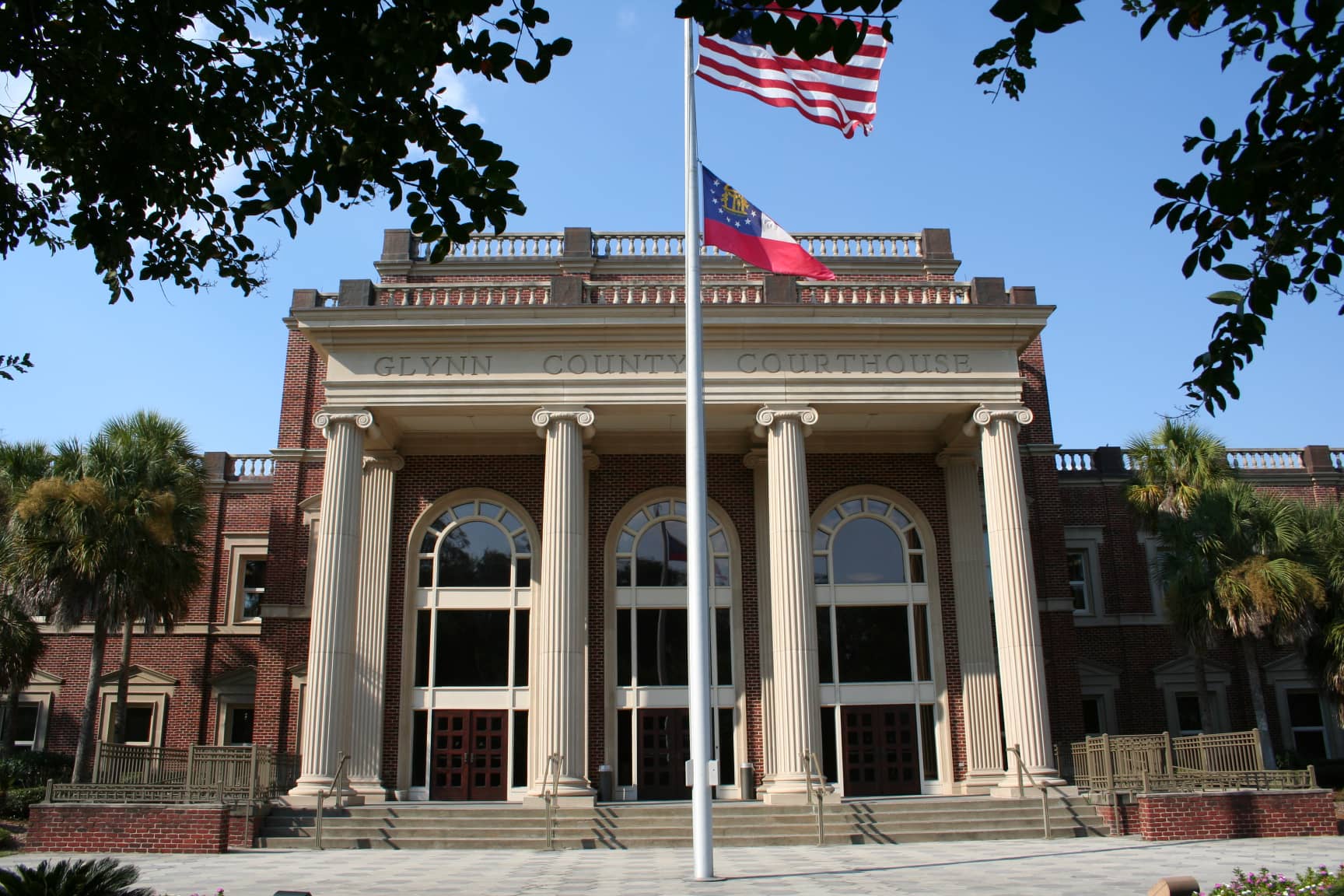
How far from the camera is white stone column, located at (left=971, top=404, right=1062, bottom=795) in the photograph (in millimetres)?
22328

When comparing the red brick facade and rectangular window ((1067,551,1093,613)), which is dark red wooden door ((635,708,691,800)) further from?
rectangular window ((1067,551,1093,613))

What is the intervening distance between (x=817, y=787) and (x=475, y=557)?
1036 cm

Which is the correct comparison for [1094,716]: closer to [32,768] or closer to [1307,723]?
[1307,723]

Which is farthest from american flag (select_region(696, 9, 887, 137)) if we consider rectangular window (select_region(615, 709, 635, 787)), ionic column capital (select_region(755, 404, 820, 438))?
rectangular window (select_region(615, 709, 635, 787))

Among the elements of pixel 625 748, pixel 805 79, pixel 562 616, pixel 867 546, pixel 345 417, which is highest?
pixel 805 79

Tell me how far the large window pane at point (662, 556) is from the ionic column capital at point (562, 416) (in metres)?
4.42

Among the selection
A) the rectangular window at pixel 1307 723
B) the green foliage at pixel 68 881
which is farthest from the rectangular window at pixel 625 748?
the green foliage at pixel 68 881

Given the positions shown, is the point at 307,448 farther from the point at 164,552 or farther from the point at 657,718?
Answer: the point at 657,718

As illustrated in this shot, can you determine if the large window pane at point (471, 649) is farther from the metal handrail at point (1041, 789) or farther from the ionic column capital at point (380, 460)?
the metal handrail at point (1041, 789)

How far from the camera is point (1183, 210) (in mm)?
6434

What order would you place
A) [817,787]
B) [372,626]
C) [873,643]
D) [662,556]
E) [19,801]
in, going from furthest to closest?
[662,556] < [873,643] < [372,626] < [19,801] < [817,787]

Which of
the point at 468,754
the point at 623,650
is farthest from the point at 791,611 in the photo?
the point at 468,754

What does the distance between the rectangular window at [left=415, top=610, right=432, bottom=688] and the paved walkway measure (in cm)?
699

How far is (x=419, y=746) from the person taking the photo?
2586 centimetres
